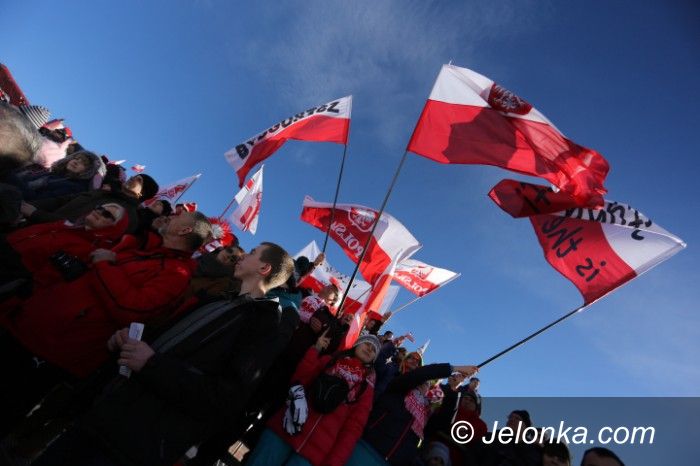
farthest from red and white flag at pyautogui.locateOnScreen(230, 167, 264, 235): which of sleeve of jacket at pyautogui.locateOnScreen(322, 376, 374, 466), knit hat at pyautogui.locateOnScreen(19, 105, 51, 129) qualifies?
sleeve of jacket at pyautogui.locateOnScreen(322, 376, 374, 466)

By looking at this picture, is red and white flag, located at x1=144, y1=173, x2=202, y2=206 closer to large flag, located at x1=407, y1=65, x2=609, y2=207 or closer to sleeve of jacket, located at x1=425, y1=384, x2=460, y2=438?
large flag, located at x1=407, y1=65, x2=609, y2=207

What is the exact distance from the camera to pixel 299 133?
22.4 feet

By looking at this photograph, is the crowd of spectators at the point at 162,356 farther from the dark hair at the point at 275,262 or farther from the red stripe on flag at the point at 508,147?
the red stripe on flag at the point at 508,147

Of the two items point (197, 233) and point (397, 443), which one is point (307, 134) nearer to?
point (197, 233)

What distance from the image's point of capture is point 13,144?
1623 millimetres

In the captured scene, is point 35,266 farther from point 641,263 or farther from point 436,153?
point 641,263

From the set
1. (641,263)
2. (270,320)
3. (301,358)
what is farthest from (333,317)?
(641,263)

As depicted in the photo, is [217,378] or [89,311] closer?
[217,378]

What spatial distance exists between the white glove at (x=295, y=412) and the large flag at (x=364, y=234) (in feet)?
15.5

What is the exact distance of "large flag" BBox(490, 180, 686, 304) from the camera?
17.2ft

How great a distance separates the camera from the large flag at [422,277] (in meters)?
9.30

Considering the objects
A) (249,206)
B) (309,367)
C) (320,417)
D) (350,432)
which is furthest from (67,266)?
(249,206)

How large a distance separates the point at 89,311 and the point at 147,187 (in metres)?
3.68

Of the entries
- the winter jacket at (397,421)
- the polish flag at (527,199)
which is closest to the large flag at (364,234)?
the polish flag at (527,199)
